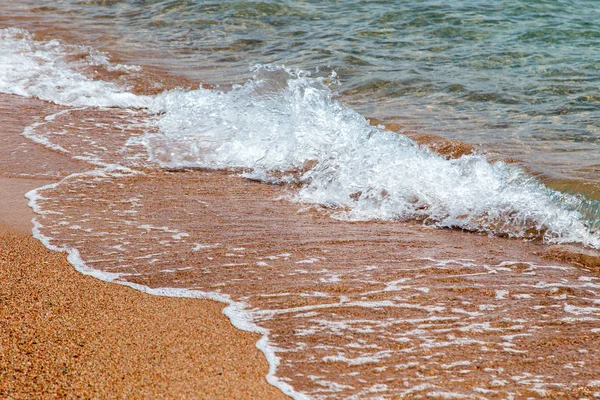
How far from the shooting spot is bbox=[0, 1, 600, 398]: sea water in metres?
2.96

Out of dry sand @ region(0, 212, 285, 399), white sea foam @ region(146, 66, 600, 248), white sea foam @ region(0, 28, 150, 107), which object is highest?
white sea foam @ region(0, 28, 150, 107)

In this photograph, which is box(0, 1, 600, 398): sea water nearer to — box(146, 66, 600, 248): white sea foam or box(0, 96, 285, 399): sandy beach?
box(146, 66, 600, 248): white sea foam

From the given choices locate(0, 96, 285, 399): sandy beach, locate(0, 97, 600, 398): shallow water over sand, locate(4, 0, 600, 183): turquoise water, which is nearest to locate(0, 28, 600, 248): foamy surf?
locate(0, 97, 600, 398): shallow water over sand

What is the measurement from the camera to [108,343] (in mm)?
2773

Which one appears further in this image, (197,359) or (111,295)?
(111,295)

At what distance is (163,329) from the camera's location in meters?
2.95

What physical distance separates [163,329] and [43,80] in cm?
592

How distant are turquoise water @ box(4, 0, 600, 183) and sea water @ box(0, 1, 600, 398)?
44 millimetres

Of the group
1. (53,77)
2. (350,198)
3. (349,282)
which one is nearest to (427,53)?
(350,198)

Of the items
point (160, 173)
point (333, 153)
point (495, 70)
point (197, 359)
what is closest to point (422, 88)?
point (495, 70)

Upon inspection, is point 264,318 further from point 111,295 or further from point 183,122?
point 183,122

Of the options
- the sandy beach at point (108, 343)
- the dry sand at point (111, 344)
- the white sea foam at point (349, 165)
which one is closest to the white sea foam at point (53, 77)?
the white sea foam at point (349, 165)

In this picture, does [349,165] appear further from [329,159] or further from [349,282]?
[349,282]

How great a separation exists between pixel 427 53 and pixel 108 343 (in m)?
7.01
